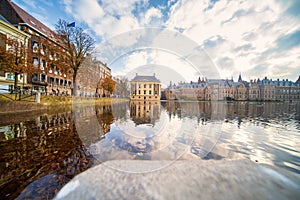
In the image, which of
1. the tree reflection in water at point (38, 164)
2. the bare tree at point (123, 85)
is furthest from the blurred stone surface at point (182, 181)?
the bare tree at point (123, 85)

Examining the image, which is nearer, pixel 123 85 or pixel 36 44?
pixel 36 44

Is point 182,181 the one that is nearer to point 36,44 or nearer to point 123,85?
point 123,85

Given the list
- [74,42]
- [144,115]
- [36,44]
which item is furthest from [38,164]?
[36,44]

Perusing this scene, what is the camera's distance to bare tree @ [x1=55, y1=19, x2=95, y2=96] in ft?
75.7

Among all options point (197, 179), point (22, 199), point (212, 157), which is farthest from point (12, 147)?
→ point (212, 157)

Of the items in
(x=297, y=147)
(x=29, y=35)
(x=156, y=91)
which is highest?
(x=29, y=35)

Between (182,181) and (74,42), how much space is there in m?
27.6

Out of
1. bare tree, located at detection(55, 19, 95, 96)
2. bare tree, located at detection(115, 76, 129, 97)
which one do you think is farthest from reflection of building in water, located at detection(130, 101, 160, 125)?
bare tree, located at detection(55, 19, 95, 96)

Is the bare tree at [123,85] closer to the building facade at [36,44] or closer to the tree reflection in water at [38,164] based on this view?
the tree reflection in water at [38,164]

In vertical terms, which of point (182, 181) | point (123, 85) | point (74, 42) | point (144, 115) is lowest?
point (182, 181)

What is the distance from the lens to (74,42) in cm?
2341

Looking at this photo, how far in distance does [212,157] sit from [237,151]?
Answer: 1345 mm

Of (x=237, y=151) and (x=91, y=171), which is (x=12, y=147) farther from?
(x=237, y=151)

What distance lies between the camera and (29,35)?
26.8m
